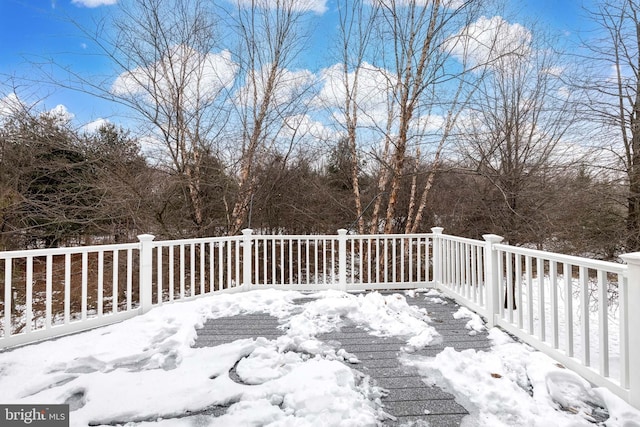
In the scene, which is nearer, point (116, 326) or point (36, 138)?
point (116, 326)

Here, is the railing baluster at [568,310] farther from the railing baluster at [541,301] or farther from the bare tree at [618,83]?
the bare tree at [618,83]

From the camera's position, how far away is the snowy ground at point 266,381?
1.57 metres

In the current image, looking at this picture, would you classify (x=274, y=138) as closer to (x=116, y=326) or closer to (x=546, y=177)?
(x=116, y=326)

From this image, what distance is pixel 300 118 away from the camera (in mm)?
5988

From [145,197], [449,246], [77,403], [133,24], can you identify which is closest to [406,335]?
[449,246]

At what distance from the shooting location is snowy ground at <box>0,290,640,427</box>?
5.15 ft

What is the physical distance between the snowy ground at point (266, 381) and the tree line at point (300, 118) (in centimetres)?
327

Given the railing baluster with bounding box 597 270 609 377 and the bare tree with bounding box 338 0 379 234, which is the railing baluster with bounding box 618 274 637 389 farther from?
the bare tree with bounding box 338 0 379 234

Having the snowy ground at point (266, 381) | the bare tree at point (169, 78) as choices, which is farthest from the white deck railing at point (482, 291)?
the bare tree at point (169, 78)

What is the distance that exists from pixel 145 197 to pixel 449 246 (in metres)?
5.12

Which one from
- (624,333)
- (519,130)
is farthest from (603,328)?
(519,130)

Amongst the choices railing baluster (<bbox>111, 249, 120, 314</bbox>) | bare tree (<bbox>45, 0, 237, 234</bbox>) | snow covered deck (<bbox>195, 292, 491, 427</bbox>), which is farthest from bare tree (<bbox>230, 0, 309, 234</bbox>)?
snow covered deck (<bbox>195, 292, 491, 427</bbox>)

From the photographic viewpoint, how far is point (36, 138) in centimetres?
520

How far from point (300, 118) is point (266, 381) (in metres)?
5.05
